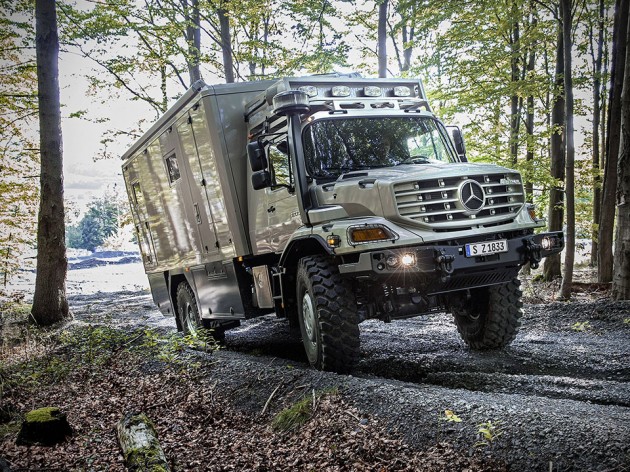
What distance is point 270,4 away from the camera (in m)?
21.4

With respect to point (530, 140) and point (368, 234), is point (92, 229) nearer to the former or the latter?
point (530, 140)

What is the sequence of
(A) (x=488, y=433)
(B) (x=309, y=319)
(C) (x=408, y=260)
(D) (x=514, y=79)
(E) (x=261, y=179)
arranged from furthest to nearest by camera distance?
1. (D) (x=514, y=79)
2. (E) (x=261, y=179)
3. (B) (x=309, y=319)
4. (C) (x=408, y=260)
5. (A) (x=488, y=433)

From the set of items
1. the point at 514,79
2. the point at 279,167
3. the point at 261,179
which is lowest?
the point at 261,179

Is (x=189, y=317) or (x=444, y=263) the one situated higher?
(x=444, y=263)

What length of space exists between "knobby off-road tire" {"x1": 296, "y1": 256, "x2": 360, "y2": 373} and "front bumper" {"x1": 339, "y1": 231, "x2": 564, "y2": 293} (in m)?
0.21

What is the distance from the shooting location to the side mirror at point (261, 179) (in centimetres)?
655

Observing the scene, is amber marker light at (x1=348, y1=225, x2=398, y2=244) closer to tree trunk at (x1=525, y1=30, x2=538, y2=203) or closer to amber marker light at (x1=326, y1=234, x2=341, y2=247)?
amber marker light at (x1=326, y1=234, x2=341, y2=247)

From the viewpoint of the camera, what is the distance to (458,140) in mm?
7500

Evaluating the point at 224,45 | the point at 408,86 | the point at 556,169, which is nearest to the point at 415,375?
the point at 408,86

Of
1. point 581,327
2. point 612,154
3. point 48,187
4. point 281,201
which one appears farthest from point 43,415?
point 612,154

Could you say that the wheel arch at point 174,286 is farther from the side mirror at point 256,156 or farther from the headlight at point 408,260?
the headlight at point 408,260

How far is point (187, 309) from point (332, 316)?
5.40m

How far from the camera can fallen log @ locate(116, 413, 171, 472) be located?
4.34 metres

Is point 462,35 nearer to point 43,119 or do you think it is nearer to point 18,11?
point 43,119
